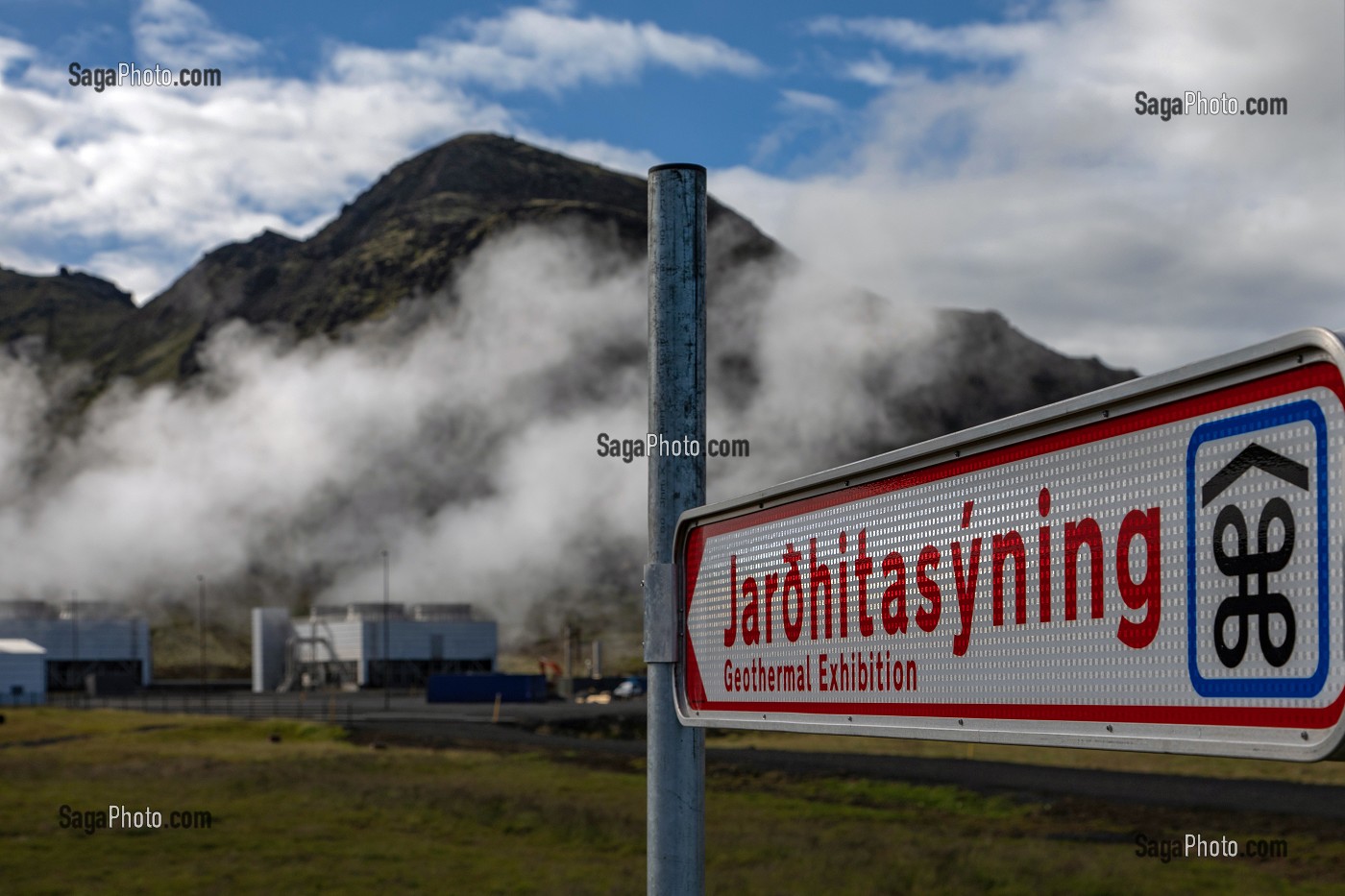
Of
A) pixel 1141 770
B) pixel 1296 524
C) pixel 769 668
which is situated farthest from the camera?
pixel 1141 770

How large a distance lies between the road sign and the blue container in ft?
322

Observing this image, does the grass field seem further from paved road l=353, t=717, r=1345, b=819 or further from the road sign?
the road sign

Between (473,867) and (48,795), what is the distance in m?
16.2

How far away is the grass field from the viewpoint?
2281 cm

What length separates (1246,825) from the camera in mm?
29297

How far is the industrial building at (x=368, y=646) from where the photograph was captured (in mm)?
133000

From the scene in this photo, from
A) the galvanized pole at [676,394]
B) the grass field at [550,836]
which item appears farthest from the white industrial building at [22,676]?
the galvanized pole at [676,394]

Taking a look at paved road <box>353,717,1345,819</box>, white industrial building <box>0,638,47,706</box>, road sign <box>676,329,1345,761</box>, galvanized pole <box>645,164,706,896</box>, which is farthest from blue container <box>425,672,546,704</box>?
road sign <box>676,329,1345,761</box>

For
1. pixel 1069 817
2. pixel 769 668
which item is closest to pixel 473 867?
pixel 1069 817

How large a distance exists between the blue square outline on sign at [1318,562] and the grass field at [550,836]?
20193mm

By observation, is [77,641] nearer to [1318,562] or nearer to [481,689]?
[481,689]

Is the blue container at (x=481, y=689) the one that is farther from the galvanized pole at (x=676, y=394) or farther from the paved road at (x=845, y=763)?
the galvanized pole at (x=676, y=394)

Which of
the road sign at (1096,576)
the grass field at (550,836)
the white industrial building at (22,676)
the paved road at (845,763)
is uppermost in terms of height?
the road sign at (1096,576)

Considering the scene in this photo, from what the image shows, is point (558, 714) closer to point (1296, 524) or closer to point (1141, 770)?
point (1141, 770)
